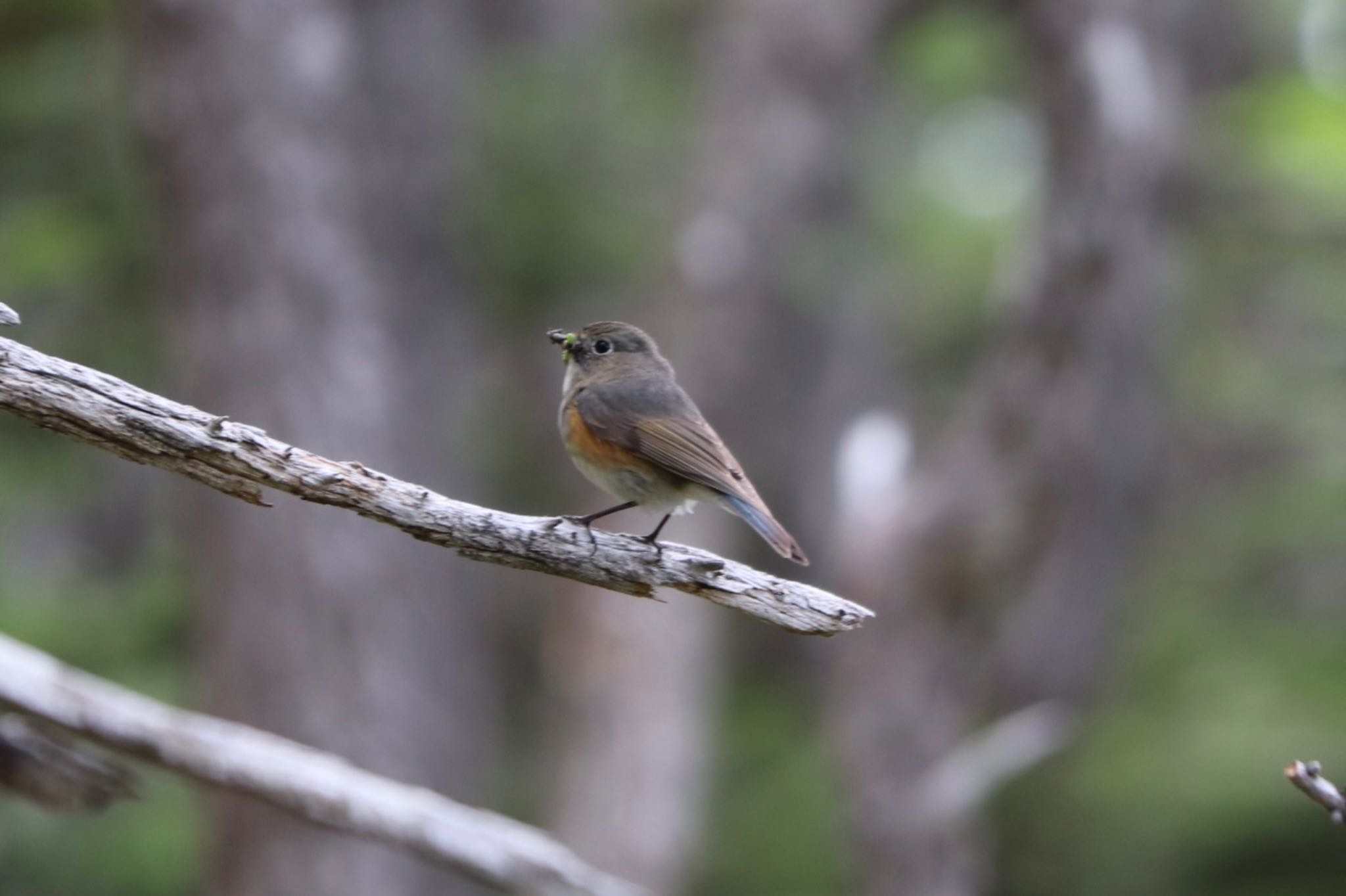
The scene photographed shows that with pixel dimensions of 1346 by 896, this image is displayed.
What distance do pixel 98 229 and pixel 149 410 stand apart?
7.48m

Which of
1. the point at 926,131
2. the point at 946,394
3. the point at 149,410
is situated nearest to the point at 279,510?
the point at 149,410

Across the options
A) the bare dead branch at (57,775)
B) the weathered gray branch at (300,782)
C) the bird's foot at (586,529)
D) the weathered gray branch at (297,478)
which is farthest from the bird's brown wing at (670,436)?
the bare dead branch at (57,775)

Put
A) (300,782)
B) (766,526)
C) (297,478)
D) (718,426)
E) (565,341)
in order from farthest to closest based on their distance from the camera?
Result: 1. (718,426)
2. (300,782)
3. (565,341)
4. (766,526)
5. (297,478)

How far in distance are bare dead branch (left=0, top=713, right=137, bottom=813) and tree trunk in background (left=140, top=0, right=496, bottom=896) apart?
3.06m

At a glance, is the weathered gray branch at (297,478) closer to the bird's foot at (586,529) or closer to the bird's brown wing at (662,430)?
the bird's foot at (586,529)

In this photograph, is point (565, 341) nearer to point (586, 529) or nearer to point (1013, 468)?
point (586, 529)

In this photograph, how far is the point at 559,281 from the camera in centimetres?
1185

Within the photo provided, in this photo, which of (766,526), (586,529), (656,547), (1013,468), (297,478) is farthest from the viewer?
(1013,468)

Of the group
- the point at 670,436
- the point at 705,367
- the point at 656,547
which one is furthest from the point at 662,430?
the point at 705,367

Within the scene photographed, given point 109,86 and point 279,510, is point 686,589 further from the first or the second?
point 109,86

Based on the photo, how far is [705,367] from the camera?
10367 millimetres

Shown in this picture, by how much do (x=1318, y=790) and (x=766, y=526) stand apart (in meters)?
1.92

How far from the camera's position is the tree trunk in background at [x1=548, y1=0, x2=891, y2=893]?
997 centimetres

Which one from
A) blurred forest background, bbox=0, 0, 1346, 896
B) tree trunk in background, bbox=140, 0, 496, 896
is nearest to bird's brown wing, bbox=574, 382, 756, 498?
blurred forest background, bbox=0, 0, 1346, 896
